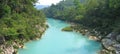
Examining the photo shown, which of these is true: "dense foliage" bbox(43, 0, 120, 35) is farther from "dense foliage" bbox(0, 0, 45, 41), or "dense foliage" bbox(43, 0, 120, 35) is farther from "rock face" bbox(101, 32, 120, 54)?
"dense foliage" bbox(0, 0, 45, 41)

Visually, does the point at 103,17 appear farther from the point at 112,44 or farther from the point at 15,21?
the point at 15,21

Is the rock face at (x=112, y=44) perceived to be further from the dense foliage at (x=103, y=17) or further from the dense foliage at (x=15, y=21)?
the dense foliage at (x=15, y=21)

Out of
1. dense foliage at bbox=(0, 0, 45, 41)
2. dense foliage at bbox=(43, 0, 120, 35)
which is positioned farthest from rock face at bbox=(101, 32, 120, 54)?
dense foliage at bbox=(0, 0, 45, 41)

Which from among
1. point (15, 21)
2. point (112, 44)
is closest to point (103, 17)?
point (112, 44)

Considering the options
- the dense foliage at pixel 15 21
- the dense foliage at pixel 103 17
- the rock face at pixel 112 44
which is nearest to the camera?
the dense foliage at pixel 15 21

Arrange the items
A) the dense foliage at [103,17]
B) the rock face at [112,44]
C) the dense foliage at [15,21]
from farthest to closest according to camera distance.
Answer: the dense foliage at [103,17]
the rock face at [112,44]
the dense foliage at [15,21]

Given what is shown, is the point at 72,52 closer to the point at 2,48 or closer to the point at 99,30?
the point at 2,48

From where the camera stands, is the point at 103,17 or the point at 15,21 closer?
the point at 15,21

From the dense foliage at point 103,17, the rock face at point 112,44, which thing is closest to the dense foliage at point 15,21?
the rock face at point 112,44
